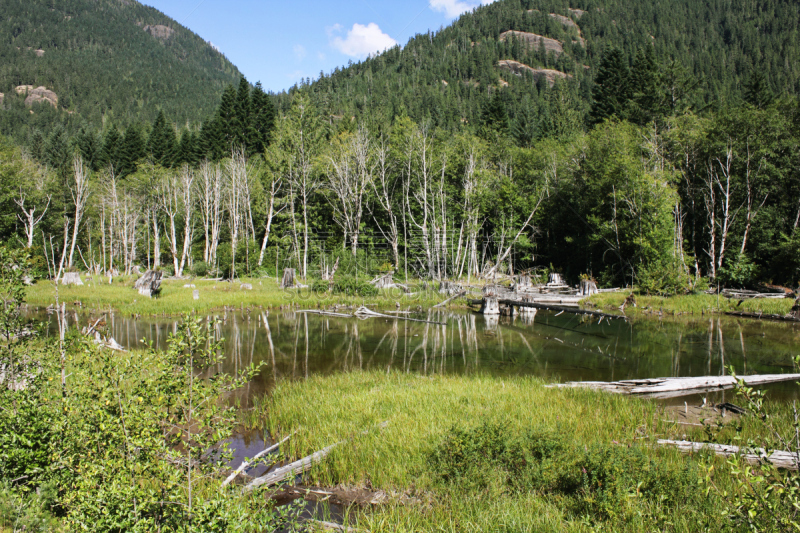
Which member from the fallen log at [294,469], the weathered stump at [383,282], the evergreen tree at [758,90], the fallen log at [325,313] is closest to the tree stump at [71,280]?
the fallen log at [325,313]

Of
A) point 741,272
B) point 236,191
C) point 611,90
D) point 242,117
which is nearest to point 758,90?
point 611,90

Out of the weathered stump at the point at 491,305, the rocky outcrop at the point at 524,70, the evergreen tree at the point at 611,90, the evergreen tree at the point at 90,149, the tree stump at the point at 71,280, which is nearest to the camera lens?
the weathered stump at the point at 491,305

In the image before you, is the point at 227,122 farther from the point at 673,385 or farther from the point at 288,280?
the point at 673,385

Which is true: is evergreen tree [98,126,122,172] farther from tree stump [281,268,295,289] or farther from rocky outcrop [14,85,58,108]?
rocky outcrop [14,85,58,108]

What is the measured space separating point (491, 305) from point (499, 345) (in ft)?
25.1

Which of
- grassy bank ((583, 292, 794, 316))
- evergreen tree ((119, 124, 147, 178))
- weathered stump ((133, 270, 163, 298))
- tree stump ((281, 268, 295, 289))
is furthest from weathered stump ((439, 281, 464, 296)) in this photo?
evergreen tree ((119, 124, 147, 178))

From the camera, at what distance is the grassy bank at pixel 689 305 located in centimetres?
2158

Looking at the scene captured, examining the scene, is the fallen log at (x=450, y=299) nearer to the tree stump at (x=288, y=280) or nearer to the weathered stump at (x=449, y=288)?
the weathered stump at (x=449, y=288)

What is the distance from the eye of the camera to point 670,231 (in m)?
26.4

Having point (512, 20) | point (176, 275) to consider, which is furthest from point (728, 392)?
point (512, 20)

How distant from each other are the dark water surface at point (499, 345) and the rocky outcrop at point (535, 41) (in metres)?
144

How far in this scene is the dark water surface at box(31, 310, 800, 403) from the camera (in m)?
13.2

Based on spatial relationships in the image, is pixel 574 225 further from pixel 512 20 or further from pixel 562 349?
pixel 512 20

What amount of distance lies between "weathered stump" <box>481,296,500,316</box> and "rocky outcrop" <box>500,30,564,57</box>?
141 meters
